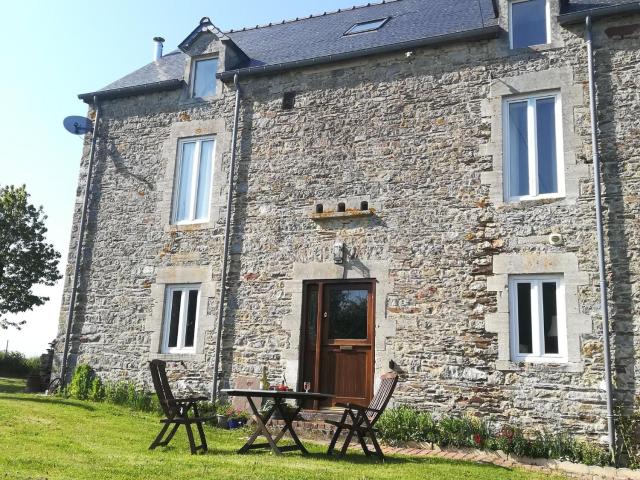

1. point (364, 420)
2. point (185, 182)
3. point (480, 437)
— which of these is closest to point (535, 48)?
point (480, 437)

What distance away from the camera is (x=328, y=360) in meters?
9.58

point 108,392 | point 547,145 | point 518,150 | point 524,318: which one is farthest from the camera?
point 108,392

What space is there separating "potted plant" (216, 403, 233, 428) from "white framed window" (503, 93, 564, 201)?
5.38m

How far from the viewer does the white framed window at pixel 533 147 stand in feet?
29.4

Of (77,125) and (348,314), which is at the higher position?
(77,125)

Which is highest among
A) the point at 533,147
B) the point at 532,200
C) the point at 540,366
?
the point at 533,147

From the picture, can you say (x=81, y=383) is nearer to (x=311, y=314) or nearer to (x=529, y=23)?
(x=311, y=314)

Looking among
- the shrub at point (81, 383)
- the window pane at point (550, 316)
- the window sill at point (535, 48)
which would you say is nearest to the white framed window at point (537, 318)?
the window pane at point (550, 316)

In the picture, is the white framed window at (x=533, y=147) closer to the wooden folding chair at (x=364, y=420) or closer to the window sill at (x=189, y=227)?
the wooden folding chair at (x=364, y=420)

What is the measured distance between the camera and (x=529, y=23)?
966 centimetres

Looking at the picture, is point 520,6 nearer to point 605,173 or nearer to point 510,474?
point 605,173

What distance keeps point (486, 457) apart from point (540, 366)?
56.4 inches

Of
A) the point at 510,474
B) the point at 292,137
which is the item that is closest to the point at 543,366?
the point at 510,474

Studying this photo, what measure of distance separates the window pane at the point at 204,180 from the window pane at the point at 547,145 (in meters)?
5.76
